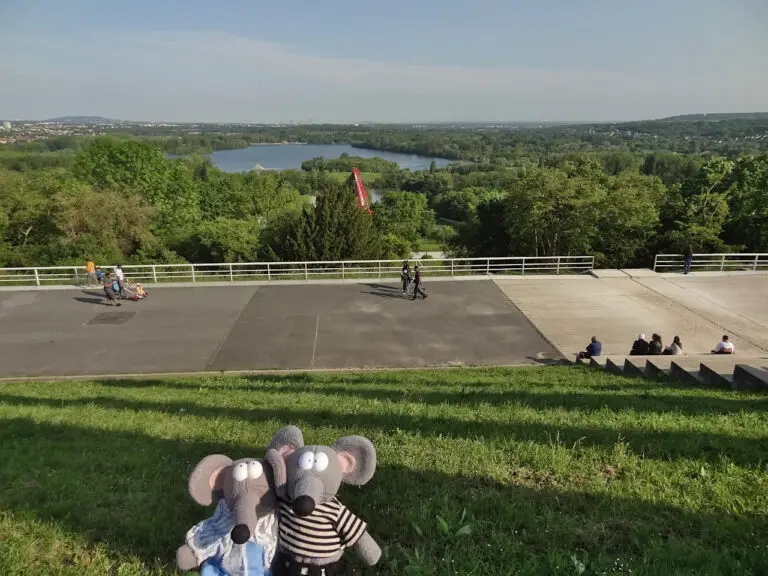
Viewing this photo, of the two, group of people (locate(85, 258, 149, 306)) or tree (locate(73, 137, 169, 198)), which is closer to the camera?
group of people (locate(85, 258, 149, 306))

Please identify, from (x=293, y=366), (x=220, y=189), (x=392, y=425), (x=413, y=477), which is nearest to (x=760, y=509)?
(x=413, y=477)

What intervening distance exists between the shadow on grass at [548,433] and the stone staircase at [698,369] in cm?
405

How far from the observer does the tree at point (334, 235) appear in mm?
26953

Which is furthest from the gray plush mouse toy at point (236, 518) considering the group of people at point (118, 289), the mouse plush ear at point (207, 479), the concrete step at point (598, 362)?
the group of people at point (118, 289)

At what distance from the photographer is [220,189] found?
5681 centimetres

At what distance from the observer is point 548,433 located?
560 centimetres

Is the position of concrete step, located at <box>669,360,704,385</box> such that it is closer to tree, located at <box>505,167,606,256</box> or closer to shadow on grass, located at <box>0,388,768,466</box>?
shadow on grass, located at <box>0,388,768,466</box>

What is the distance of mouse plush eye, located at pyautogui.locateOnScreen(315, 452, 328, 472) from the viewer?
10.2 feet

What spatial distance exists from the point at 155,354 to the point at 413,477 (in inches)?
428

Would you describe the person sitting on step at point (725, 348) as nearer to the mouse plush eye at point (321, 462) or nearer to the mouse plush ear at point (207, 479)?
the mouse plush eye at point (321, 462)

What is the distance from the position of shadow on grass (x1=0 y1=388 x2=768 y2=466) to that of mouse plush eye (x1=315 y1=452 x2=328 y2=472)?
2.76m

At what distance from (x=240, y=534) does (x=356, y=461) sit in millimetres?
822

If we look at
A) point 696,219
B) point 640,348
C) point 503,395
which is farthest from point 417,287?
point 696,219

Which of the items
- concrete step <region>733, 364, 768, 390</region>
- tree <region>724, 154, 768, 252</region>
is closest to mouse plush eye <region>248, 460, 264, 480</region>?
concrete step <region>733, 364, 768, 390</region>
